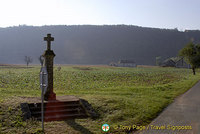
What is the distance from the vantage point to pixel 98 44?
178 metres

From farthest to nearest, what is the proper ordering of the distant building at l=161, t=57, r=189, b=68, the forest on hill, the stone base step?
the forest on hill < the distant building at l=161, t=57, r=189, b=68 < the stone base step

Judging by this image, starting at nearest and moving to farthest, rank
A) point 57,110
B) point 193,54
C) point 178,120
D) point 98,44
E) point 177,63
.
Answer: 1. point 178,120
2. point 57,110
3. point 193,54
4. point 177,63
5. point 98,44

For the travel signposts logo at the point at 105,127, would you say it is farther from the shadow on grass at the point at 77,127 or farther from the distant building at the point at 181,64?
the distant building at the point at 181,64

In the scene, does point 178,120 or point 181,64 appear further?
point 181,64

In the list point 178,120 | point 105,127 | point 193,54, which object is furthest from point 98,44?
point 105,127

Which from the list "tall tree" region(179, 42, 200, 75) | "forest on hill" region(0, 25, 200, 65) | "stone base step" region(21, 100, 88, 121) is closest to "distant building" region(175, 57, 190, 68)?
"tall tree" region(179, 42, 200, 75)

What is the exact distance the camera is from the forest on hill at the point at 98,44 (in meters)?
160

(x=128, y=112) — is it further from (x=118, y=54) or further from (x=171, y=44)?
(x=171, y=44)

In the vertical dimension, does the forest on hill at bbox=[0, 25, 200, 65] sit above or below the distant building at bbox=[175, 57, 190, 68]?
above

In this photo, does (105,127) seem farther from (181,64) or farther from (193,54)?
(181,64)

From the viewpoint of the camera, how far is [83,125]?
10.0m

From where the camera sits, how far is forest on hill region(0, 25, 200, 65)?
16038cm

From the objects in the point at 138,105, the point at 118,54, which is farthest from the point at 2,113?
the point at 118,54

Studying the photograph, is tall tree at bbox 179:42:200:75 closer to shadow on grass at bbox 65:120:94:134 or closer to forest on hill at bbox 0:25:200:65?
shadow on grass at bbox 65:120:94:134
